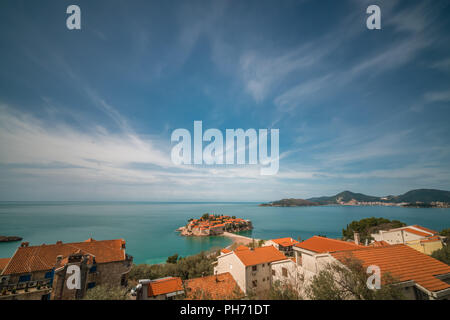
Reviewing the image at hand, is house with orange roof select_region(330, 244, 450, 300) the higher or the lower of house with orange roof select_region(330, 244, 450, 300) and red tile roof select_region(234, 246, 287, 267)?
the higher

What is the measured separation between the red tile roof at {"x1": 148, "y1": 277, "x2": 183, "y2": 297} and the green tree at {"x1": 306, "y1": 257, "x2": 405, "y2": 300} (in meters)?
6.75

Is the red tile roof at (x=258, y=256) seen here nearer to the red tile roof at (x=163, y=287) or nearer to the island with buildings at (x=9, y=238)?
the red tile roof at (x=163, y=287)

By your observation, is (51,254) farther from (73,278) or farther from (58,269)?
A: (73,278)

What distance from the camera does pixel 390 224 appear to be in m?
26.8

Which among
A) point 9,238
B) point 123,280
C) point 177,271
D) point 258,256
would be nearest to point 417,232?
point 258,256

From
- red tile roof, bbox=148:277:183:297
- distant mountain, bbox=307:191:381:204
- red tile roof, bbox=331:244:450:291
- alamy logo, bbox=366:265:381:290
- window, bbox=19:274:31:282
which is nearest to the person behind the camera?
alamy logo, bbox=366:265:381:290

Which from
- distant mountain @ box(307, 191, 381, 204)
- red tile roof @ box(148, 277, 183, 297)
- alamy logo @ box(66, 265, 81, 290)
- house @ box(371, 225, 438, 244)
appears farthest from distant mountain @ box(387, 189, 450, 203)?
alamy logo @ box(66, 265, 81, 290)

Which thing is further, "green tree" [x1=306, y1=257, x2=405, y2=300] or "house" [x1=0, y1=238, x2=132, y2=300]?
"house" [x1=0, y1=238, x2=132, y2=300]

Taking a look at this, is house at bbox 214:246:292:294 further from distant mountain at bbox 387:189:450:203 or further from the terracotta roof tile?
distant mountain at bbox 387:189:450:203

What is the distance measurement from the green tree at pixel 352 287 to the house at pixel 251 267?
223 inches

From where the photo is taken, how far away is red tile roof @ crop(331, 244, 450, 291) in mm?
5695

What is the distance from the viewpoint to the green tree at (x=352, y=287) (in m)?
4.44
